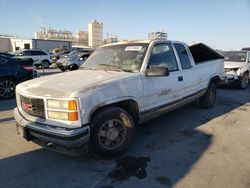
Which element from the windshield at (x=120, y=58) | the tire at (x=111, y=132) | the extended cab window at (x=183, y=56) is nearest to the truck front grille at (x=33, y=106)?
the tire at (x=111, y=132)

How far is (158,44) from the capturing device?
4391 mm

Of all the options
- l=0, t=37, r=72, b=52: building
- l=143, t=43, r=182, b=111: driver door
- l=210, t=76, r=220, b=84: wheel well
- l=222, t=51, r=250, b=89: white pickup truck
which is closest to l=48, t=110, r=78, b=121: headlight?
l=143, t=43, r=182, b=111: driver door

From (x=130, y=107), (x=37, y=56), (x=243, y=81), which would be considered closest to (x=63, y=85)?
(x=130, y=107)

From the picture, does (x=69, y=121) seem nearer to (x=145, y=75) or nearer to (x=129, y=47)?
(x=145, y=75)

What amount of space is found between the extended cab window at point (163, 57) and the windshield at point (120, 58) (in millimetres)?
210

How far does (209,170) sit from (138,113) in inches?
53.9

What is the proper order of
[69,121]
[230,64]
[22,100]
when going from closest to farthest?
[69,121] → [22,100] → [230,64]

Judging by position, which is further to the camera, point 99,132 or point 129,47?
point 129,47

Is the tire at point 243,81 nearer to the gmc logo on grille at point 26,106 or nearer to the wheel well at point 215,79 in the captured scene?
the wheel well at point 215,79

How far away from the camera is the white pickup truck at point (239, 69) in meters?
9.43

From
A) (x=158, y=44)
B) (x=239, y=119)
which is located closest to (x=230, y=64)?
(x=239, y=119)

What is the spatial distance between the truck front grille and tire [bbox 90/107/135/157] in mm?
740

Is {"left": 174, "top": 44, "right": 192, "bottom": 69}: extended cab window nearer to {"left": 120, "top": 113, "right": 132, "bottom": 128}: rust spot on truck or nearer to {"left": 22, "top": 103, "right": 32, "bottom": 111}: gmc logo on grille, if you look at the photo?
{"left": 120, "top": 113, "right": 132, "bottom": 128}: rust spot on truck

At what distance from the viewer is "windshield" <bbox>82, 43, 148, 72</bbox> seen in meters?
4.04
